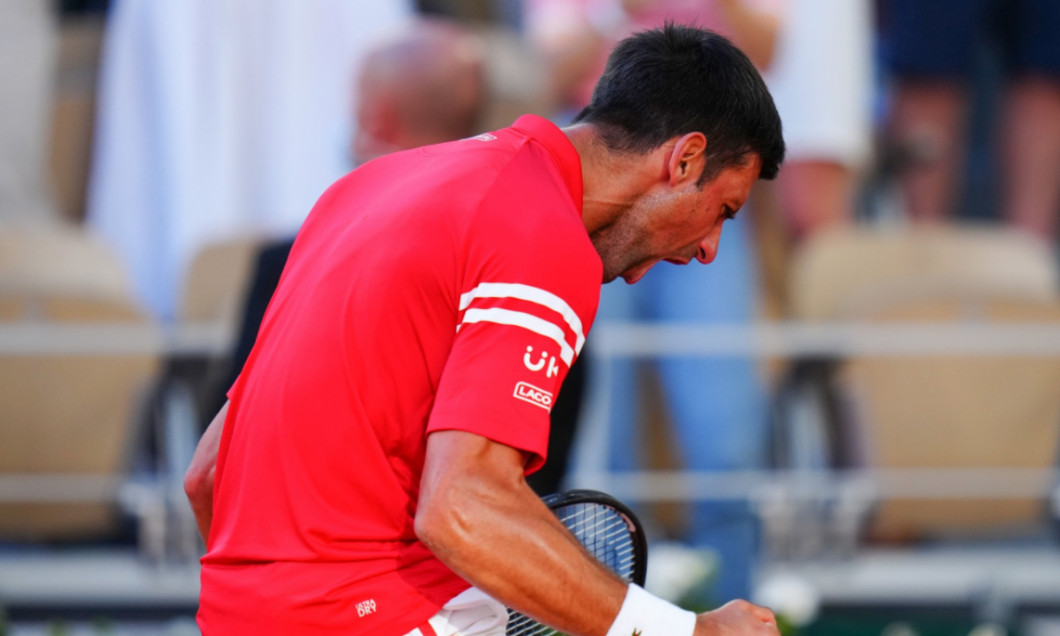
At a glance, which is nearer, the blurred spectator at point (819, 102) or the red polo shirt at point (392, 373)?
the red polo shirt at point (392, 373)

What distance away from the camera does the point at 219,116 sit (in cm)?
438

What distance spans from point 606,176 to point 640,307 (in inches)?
93.4

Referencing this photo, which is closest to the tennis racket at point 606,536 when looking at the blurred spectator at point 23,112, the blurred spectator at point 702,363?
the blurred spectator at point 702,363

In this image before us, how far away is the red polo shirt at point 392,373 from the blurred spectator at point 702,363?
2.21 meters

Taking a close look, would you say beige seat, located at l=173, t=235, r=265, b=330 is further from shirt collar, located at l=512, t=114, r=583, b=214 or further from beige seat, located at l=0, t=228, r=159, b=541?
shirt collar, located at l=512, t=114, r=583, b=214

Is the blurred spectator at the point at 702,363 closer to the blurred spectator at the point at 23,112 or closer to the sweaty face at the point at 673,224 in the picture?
the blurred spectator at the point at 23,112

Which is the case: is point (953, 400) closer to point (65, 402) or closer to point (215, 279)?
point (215, 279)

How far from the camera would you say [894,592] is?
161 inches

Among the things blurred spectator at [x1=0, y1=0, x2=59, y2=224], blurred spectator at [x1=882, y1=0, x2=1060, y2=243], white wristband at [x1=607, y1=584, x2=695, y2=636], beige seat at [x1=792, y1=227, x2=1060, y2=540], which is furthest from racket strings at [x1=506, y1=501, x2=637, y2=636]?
blurred spectator at [x1=882, y1=0, x2=1060, y2=243]

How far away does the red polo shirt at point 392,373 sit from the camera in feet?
4.84

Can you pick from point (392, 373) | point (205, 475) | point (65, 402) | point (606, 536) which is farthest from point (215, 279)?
point (392, 373)

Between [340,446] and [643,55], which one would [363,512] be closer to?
[340,446]

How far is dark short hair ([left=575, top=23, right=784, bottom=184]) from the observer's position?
165cm

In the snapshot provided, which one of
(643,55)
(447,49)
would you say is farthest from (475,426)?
(447,49)
